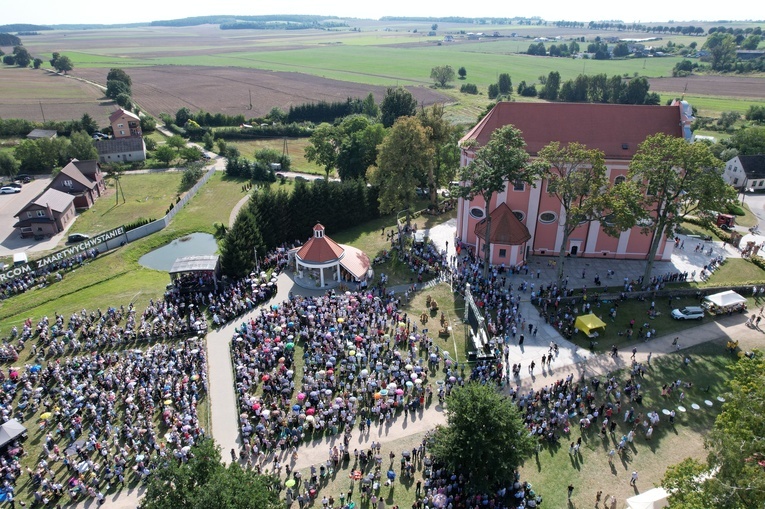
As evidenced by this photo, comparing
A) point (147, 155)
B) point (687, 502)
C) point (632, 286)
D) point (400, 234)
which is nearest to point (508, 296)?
point (632, 286)

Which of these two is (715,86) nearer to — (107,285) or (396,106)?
(396,106)

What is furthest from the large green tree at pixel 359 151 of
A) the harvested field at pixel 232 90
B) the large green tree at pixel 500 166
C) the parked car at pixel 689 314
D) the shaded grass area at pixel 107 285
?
the harvested field at pixel 232 90

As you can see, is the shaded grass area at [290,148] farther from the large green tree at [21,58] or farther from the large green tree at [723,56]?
the large green tree at [723,56]

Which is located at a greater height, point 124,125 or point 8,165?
point 124,125

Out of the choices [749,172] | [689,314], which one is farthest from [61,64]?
[689,314]

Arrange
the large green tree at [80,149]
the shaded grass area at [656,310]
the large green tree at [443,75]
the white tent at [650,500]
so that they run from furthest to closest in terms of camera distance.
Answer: the large green tree at [443,75] → the large green tree at [80,149] → the shaded grass area at [656,310] → the white tent at [650,500]

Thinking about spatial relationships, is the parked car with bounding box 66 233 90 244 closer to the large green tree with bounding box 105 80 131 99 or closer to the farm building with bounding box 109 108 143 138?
the farm building with bounding box 109 108 143 138
